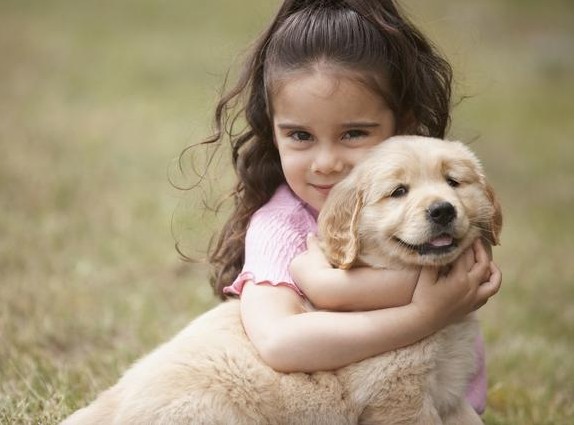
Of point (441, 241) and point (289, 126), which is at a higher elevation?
point (289, 126)

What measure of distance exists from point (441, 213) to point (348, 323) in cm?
56

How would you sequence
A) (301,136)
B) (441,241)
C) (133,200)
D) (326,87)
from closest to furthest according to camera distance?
(441,241) < (326,87) < (301,136) < (133,200)

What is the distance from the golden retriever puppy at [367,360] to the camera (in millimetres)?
2840

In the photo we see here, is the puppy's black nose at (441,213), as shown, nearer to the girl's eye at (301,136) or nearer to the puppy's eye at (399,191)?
the puppy's eye at (399,191)

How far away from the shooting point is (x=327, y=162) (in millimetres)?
3291

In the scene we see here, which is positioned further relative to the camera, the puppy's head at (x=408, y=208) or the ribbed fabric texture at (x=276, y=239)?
the ribbed fabric texture at (x=276, y=239)

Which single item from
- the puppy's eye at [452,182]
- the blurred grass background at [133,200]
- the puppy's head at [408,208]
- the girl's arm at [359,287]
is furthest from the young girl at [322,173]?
the blurred grass background at [133,200]

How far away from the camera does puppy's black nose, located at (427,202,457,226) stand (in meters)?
2.80

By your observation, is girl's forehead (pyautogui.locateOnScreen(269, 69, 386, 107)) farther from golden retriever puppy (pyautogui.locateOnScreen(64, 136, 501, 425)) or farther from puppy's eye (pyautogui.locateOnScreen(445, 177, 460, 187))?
puppy's eye (pyautogui.locateOnScreen(445, 177, 460, 187))

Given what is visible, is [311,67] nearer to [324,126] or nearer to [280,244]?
[324,126]

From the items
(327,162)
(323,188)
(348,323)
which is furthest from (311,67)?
(348,323)

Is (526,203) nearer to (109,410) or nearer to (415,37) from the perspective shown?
(415,37)

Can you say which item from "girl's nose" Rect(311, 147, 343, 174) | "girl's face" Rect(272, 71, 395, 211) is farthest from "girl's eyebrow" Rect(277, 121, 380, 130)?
"girl's nose" Rect(311, 147, 343, 174)

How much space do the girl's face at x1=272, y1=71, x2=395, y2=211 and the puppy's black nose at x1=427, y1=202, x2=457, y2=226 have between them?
1.89 ft
